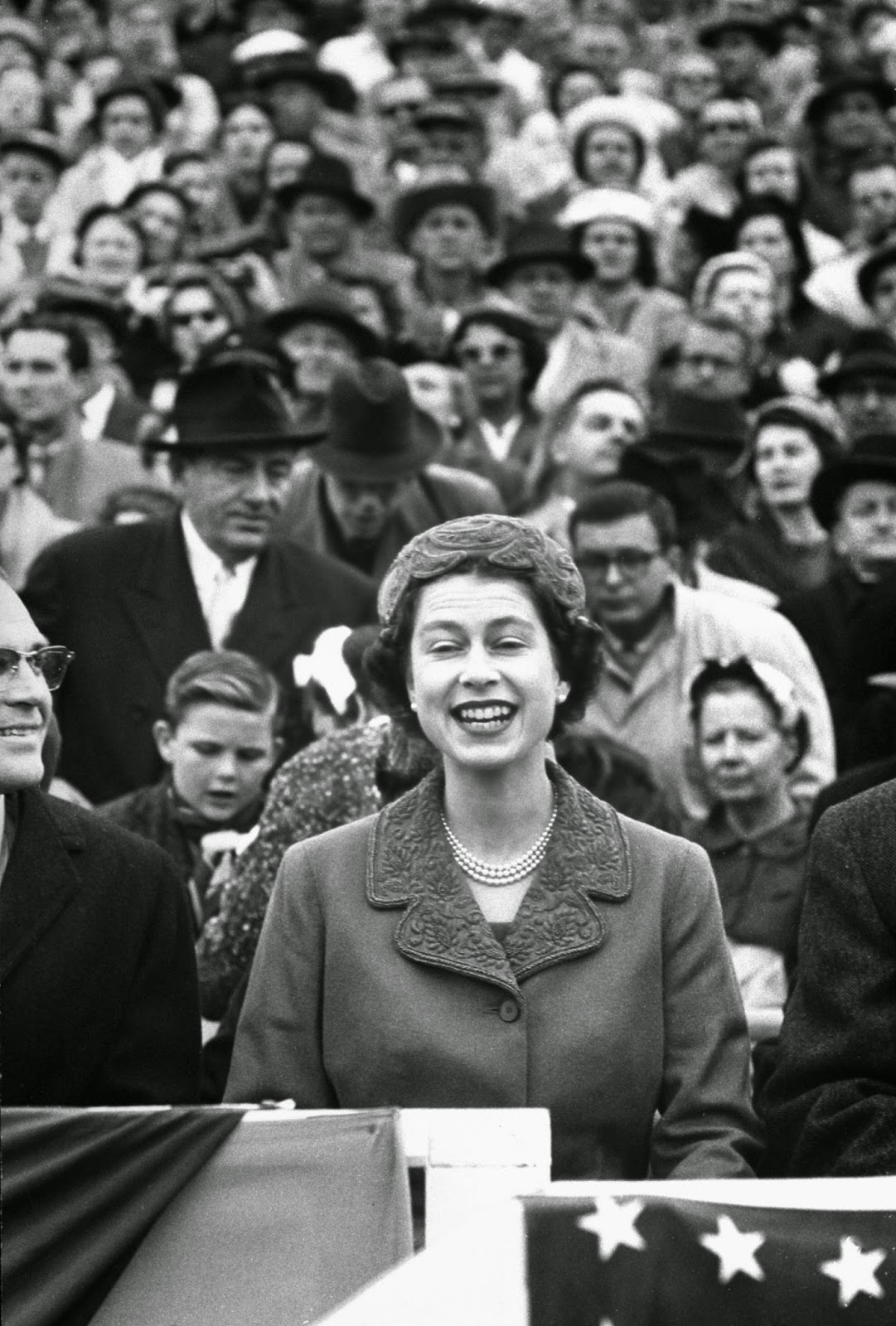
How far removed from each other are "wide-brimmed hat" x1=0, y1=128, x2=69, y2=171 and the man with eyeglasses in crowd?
6837mm

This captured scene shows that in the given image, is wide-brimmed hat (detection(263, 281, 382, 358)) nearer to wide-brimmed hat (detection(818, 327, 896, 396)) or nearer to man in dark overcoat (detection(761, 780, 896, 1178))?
wide-brimmed hat (detection(818, 327, 896, 396))

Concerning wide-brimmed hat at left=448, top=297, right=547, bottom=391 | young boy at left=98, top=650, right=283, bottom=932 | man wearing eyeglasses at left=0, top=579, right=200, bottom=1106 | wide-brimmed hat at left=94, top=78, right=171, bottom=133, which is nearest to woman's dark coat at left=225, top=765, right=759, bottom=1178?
man wearing eyeglasses at left=0, top=579, right=200, bottom=1106

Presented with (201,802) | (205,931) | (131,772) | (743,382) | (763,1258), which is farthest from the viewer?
(743,382)

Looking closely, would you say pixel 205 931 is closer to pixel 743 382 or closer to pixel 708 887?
pixel 708 887

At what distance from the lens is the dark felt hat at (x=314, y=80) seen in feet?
49.3

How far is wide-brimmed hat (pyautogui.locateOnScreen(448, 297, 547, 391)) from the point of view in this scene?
35.3ft

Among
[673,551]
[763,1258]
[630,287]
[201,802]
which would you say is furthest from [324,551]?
[763,1258]

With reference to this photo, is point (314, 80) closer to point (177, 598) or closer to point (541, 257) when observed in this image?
point (541, 257)

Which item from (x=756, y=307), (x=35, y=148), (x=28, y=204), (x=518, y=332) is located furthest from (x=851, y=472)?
(x=35, y=148)

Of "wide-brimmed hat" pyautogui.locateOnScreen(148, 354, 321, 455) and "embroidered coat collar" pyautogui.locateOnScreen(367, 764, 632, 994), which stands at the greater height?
"wide-brimmed hat" pyautogui.locateOnScreen(148, 354, 321, 455)

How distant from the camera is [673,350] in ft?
37.6

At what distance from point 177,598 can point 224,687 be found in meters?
1.25

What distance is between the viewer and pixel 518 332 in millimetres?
10789

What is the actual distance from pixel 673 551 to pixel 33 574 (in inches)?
77.7
